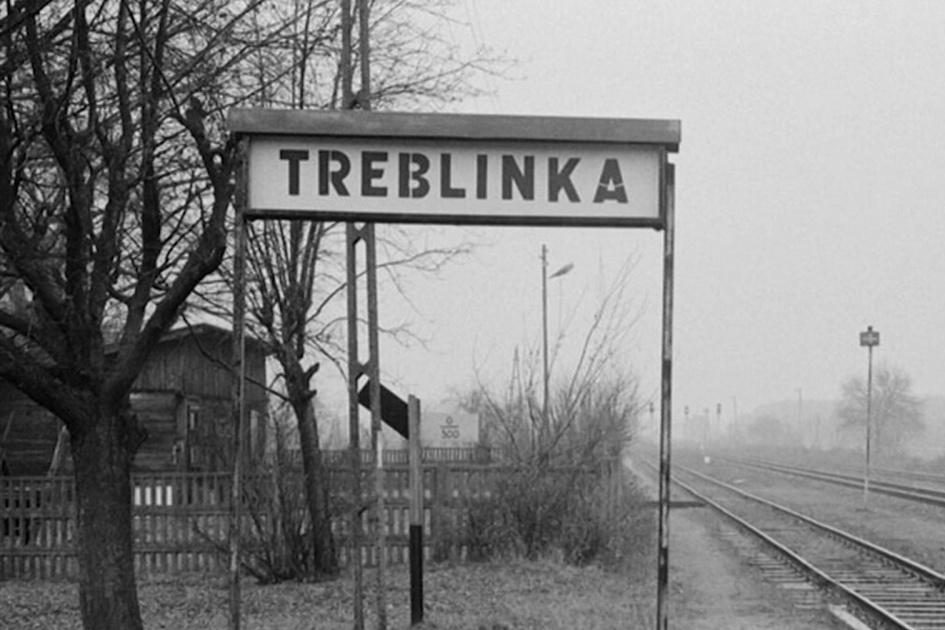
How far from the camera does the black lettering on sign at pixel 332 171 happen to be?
6828 millimetres

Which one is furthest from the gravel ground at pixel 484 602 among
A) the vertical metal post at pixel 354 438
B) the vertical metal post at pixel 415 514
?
the vertical metal post at pixel 354 438

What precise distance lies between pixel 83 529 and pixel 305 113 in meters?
4.43

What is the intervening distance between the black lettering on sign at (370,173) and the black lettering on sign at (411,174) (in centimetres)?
9

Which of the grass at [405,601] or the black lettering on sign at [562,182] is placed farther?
the grass at [405,601]

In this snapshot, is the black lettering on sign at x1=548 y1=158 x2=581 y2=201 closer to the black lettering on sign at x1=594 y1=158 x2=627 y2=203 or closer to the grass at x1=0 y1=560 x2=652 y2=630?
the black lettering on sign at x1=594 y1=158 x2=627 y2=203

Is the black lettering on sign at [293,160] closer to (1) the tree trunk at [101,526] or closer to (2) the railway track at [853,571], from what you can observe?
(1) the tree trunk at [101,526]

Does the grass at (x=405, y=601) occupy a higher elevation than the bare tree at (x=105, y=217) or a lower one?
lower

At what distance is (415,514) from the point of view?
1097cm

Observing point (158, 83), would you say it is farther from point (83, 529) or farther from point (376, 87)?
point (376, 87)

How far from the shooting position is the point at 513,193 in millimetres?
6824

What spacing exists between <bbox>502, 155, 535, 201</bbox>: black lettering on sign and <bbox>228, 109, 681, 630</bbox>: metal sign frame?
0.33ft

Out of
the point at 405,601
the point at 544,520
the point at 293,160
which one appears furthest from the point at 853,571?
the point at 293,160

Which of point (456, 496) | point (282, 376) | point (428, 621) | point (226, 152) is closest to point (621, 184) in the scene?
point (226, 152)

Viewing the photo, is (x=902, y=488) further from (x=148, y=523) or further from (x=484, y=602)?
(x=484, y=602)
